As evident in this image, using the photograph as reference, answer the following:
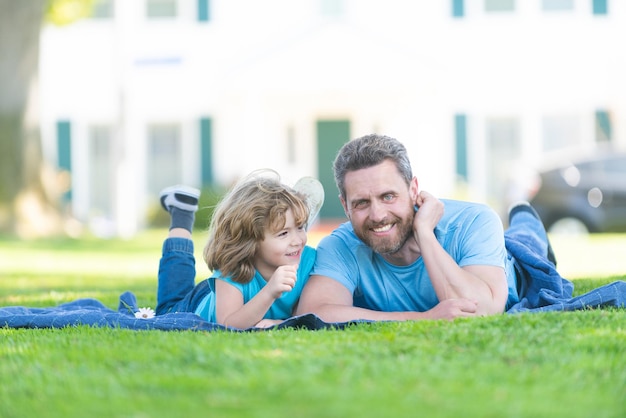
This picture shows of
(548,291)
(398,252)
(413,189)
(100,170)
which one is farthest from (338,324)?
(100,170)

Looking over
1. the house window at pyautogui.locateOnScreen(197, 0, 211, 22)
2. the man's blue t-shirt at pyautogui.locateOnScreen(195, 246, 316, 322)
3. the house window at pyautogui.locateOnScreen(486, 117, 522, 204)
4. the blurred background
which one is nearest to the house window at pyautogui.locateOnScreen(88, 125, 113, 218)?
the blurred background

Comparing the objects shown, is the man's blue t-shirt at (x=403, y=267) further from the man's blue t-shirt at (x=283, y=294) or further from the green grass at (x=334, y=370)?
the green grass at (x=334, y=370)

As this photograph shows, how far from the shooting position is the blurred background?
18.1m

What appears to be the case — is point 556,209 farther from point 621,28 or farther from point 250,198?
point 250,198

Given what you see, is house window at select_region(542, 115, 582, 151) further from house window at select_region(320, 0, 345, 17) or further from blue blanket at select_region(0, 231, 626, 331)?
blue blanket at select_region(0, 231, 626, 331)

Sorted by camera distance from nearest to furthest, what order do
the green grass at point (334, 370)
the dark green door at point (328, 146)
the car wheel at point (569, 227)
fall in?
the green grass at point (334, 370) → the car wheel at point (569, 227) → the dark green door at point (328, 146)

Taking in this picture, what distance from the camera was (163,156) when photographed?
19.9m

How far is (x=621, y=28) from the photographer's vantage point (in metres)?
19.3

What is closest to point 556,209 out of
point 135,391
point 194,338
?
point 194,338

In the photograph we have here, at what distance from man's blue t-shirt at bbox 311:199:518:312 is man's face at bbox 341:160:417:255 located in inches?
10.0

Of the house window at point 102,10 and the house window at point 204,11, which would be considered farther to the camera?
the house window at point 102,10

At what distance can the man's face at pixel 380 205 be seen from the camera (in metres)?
4.96

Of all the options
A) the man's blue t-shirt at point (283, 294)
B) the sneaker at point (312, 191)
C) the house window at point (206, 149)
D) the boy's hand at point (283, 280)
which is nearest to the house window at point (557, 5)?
the house window at point (206, 149)

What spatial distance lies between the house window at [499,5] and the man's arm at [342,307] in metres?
15.2
